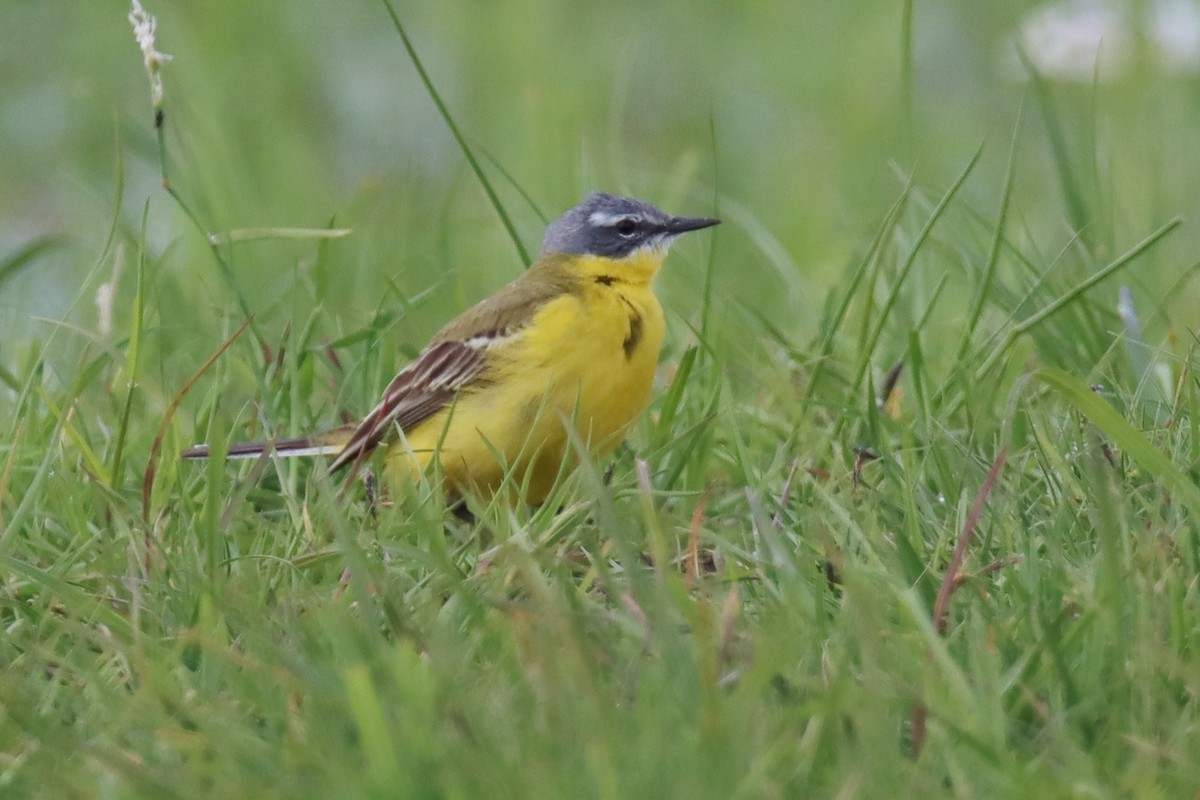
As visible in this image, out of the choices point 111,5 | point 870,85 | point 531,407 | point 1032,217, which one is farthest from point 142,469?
point 111,5

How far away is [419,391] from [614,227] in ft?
3.10

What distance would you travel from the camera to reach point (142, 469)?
4.73m

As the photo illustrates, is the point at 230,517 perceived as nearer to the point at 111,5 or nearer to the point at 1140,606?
the point at 1140,606

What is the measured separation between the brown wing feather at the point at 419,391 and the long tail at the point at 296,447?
0.04 metres

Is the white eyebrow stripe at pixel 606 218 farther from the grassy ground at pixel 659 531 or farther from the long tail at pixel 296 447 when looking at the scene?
the long tail at pixel 296 447

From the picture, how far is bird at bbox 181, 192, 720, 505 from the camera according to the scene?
5.02 meters

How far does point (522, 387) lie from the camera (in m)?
5.18

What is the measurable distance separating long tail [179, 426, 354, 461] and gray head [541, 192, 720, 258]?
1.09m

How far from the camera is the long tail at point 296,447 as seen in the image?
4559mm

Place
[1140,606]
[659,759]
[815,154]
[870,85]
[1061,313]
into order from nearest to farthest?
[659,759], [1140,606], [1061,313], [815,154], [870,85]

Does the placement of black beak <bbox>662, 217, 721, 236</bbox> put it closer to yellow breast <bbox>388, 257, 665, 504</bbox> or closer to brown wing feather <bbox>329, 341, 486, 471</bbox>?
yellow breast <bbox>388, 257, 665, 504</bbox>

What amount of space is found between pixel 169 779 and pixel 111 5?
952 cm

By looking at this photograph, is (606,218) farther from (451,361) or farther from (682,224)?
(451,361)

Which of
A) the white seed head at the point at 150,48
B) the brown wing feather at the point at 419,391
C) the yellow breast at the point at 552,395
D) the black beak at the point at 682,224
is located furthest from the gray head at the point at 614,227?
the white seed head at the point at 150,48
